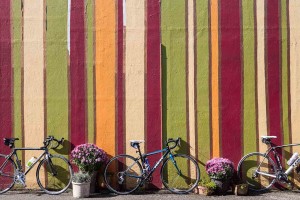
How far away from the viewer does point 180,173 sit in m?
9.11

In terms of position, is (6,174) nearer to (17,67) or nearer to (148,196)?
(17,67)

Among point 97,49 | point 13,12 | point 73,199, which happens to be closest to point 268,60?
point 97,49

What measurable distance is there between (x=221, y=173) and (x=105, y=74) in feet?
10.3

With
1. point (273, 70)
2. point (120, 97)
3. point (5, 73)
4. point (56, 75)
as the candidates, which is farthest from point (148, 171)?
point (5, 73)

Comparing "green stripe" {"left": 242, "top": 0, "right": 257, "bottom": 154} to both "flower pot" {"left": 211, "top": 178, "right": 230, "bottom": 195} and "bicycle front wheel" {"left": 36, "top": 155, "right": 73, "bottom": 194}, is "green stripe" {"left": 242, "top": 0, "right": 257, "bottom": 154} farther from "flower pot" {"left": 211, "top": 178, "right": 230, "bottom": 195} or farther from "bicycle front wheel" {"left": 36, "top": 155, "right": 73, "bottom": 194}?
"bicycle front wheel" {"left": 36, "top": 155, "right": 73, "bottom": 194}

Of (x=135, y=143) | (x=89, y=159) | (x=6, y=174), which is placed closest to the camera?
(x=89, y=159)

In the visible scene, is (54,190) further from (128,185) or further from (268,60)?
(268,60)

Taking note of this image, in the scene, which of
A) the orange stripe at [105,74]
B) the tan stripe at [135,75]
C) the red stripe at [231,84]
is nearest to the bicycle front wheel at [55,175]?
the orange stripe at [105,74]

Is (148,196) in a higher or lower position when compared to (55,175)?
lower

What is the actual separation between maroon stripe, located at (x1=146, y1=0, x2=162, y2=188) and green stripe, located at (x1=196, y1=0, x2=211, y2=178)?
0.84 metres

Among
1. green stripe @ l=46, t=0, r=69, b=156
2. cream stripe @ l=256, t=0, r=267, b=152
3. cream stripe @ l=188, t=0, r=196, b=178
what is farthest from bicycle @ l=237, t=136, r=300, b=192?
green stripe @ l=46, t=0, r=69, b=156

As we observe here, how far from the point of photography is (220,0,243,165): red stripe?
30.2ft

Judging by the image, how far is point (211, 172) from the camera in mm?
8750

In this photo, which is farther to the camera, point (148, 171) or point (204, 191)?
point (148, 171)
